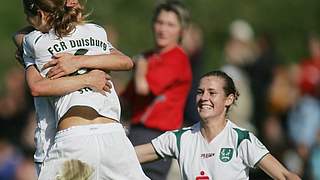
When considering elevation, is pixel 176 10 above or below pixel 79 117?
above

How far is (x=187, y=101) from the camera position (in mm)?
11289

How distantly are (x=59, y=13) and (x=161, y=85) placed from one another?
229 cm

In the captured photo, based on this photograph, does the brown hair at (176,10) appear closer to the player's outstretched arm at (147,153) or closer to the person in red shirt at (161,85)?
the person in red shirt at (161,85)

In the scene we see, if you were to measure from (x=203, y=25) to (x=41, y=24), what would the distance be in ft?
41.5

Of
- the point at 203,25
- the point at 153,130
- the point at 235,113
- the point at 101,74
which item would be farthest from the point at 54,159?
the point at 203,25

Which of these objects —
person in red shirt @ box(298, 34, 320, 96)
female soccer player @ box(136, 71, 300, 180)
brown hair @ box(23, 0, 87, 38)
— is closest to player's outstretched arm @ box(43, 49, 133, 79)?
brown hair @ box(23, 0, 87, 38)

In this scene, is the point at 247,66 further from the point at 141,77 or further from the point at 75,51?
the point at 75,51

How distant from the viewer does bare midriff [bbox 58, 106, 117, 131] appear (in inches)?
327

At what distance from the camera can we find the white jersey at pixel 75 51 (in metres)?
8.34

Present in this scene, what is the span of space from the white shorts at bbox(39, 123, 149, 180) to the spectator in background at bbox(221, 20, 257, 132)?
6.75m

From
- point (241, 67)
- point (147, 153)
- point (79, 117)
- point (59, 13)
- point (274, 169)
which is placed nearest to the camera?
point (79, 117)

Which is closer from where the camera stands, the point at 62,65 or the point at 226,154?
the point at 62,65

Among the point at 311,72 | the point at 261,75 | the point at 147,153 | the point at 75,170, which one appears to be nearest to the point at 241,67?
the point at 261,75

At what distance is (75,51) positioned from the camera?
845 centimetres
